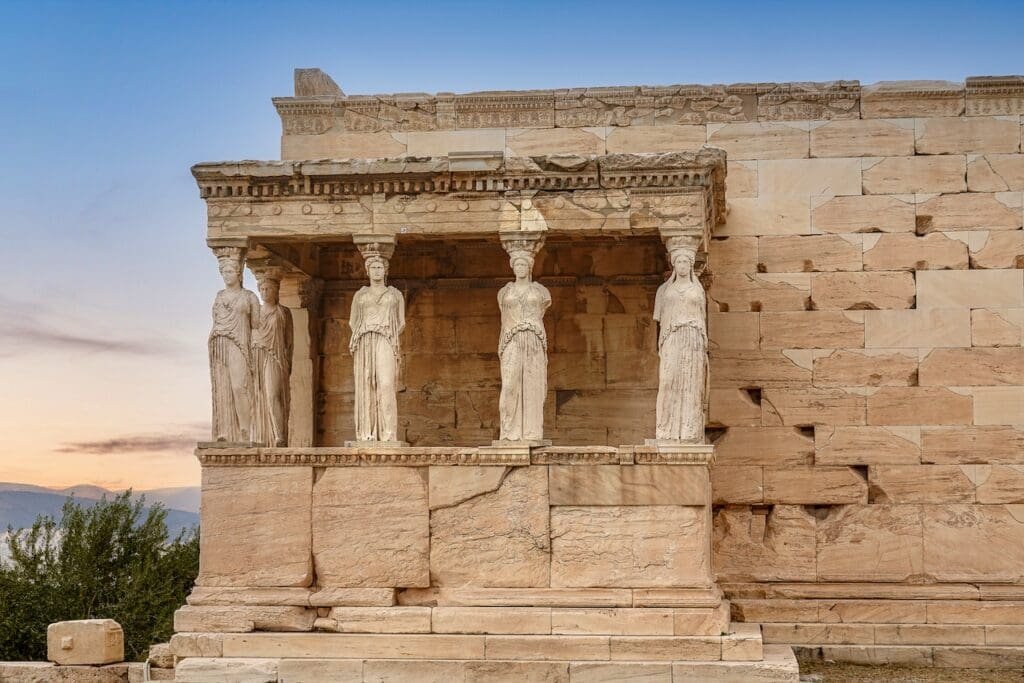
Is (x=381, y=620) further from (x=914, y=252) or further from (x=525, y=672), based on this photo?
(x=914, y=252)

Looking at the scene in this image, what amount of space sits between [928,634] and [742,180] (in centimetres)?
442

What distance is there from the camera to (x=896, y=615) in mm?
13891

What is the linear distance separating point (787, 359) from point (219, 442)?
522cm

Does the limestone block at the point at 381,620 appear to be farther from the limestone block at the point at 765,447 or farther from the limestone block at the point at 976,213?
the limestone block at the point at 976,213

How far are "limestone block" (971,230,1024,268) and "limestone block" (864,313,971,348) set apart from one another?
488 mm

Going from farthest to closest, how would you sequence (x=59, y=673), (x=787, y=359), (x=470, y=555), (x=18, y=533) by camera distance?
(x=18, y=533) → (x=787, y=359) → (x=59, y=673) → (x=470, y=555)

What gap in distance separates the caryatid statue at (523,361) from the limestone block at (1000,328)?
14.0 ft

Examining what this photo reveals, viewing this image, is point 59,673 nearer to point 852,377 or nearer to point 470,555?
point 470,555

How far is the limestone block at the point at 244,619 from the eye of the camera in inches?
484

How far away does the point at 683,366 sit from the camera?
12375 mm

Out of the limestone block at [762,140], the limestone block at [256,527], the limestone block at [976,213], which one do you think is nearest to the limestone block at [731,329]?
the limestone block at [762,140]

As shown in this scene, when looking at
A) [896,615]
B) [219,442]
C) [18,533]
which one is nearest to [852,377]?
[896,615]

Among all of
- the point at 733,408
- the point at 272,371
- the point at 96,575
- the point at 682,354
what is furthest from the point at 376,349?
the point at 96,575

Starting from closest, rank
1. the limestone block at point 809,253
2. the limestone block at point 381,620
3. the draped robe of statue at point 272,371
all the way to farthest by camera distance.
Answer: the limestone block at point 381,620 < the draped robe of statue at point 272,371 < the limestone block at point 809,253
